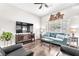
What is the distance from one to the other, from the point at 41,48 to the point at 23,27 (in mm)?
463

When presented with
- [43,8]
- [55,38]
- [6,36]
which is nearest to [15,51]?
[6,36]

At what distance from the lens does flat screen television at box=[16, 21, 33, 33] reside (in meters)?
1.06

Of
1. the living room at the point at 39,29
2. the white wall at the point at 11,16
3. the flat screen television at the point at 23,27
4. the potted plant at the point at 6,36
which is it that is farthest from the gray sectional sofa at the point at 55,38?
the potted plant at the point at 6,36

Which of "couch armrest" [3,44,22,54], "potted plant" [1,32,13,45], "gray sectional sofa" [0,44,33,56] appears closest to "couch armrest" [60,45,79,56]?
"gray sectional sofa" [0,44,33,56]

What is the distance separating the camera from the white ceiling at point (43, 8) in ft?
3.30

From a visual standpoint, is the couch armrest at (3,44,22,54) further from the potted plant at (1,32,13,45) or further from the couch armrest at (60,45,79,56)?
the couch armrest at (60,45,79,56)

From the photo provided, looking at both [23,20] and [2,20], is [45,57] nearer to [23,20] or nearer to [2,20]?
[23,20]

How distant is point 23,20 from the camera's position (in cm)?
107

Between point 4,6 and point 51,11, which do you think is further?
point 51,11

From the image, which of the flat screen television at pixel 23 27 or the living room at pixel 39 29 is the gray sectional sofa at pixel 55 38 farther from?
the flat screen television at pixel 23 27

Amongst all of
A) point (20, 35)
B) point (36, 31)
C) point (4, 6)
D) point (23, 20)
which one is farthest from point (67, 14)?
point (4, 6)

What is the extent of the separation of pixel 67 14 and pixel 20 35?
798 mm

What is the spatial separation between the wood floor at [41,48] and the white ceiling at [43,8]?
0.49 metres

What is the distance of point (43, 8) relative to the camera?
1.05m
